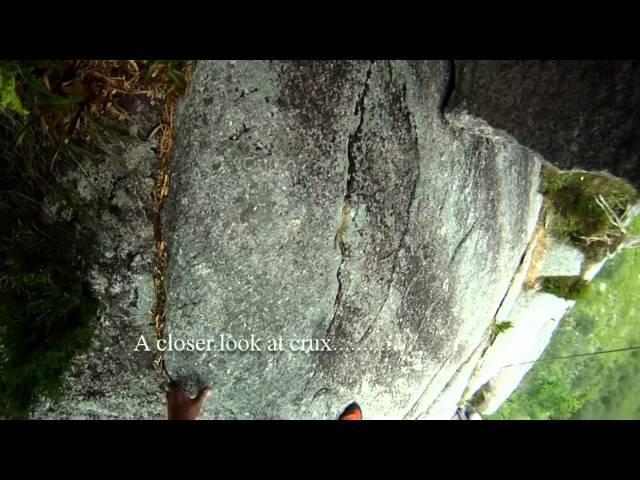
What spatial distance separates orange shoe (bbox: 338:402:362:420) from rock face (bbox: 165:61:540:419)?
0.04 meters

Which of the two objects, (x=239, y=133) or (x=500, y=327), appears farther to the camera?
(x=500, y=327)

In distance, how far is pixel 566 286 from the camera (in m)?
4.36

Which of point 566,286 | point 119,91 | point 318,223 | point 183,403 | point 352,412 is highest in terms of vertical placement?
point 119,91

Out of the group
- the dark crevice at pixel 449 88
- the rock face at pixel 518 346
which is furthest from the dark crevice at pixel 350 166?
the rock face at pixel 518 346

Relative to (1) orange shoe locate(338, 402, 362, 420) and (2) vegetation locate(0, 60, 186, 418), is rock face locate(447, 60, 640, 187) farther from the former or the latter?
(1) orange shoe locate(338, 402, 362, 420)

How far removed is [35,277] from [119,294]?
323 millimetres

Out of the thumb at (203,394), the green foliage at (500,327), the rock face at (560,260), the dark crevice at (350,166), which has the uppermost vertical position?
the dark crevice at (350,166)

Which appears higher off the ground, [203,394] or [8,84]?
[8,84]

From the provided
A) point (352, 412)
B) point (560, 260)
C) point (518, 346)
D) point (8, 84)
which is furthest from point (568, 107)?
point (518, 346)

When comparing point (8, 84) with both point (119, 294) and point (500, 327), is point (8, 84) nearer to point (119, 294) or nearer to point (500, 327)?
point (119, 294)

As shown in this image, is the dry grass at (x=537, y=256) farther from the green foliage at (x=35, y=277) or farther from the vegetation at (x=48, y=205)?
the green foliage at (x=35, y=277)

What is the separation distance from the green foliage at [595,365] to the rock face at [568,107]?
3.82m

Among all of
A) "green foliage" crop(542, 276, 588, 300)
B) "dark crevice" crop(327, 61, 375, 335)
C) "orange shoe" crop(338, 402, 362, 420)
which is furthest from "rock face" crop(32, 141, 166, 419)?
"green foliage" crop(542, 276, 588, 300)

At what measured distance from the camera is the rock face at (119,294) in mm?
2035
